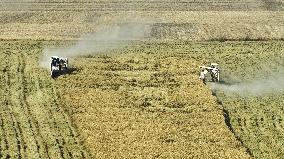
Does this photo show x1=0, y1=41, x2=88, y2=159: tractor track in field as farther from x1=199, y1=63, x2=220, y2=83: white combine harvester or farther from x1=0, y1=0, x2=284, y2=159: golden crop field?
x1=199, y1=63, x2=220, y2=83: white combine harvester

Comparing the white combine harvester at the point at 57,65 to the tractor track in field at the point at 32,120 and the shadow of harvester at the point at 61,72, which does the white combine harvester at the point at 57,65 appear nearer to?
the shadow of harvester at the point at 61,72

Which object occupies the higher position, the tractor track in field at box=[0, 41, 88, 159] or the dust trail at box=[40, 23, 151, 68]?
the dust trail at box=[40, 23, 151, 68]

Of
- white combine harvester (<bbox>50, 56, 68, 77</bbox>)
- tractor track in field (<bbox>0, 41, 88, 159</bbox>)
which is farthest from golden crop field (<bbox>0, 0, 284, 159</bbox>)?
white combine harvester (<bbox>50, 56, 68, 77</bbox>)

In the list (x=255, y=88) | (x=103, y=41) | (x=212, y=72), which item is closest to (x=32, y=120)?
(x=212, y=72)

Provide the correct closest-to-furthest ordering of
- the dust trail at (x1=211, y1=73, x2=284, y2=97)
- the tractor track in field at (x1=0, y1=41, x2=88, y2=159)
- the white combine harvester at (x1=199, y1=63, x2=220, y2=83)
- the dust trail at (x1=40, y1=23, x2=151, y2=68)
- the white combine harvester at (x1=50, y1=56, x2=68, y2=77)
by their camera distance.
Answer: the tractor track in field at (x1=0, y1=41, x2=88, y2=159) < the dust trail at (x1=211, y1=73, x2=284, y2=97) < the white combine harvester at (x1=199, y1=63, x2=220, y2=83) < the white combine harvester at (x1=50, y1=56, x2=68, y2=77) < the dust trail at (x1=40, y1=23, x2=151, y2=68)

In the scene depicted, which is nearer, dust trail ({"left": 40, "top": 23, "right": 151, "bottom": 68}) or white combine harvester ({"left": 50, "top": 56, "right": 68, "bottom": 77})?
white combine harvester ({"left": 50, "top": 56, "right": 68, "bottom": 77})

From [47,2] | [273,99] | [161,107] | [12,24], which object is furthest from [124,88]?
[47,2]
